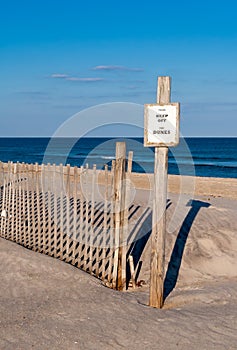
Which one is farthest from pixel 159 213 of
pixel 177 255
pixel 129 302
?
pixel 177 255

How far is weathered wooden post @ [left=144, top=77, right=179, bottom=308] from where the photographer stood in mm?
6402

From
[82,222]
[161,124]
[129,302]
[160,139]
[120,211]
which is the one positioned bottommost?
[129,302]

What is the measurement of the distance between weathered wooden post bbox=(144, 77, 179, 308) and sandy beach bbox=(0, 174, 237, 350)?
2.76ft

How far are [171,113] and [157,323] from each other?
2638 millimetres

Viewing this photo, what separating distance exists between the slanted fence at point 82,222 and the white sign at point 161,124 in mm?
1327

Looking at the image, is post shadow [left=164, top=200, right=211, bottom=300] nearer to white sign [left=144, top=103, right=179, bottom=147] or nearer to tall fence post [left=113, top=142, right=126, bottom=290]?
tall fence post [left=113, top=142, right=126, bottom=290]

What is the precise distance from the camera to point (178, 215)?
11.7m

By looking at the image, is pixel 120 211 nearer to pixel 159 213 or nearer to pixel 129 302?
pixel 159 213

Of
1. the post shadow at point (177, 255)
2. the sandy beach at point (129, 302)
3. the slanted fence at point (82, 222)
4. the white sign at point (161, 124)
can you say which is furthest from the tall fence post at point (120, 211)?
the white sign at point (161, 124)

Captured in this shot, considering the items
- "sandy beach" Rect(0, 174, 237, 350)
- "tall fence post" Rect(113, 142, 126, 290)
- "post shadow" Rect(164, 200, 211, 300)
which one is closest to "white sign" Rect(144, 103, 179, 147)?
"tall fence post" Rect(113, 142, 126, 290)

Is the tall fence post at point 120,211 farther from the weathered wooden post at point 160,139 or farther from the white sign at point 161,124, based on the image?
the white sign at point 161,124

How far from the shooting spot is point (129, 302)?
697 cm

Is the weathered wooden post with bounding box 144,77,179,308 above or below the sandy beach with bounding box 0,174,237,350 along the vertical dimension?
above

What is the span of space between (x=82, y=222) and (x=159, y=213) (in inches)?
91.0
